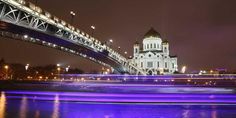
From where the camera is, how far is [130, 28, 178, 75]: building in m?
155

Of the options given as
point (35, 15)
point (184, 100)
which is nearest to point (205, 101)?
point (184, 100)

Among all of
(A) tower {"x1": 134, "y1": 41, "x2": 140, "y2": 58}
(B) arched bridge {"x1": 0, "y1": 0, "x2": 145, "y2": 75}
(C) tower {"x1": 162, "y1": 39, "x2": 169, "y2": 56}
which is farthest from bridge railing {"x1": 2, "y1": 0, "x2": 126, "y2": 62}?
(C) tower {"x1": 162, "y1": 39, "x2": 169, "y2": 56}

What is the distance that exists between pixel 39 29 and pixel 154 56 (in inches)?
4604

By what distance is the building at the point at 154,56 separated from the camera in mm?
154837

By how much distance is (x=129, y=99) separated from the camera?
28.1 m

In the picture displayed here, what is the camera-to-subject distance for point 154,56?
154875 mm

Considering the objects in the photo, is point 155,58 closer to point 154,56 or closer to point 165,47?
point 154,56

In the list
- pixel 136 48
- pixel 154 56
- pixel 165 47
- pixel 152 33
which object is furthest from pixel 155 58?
pixel 136 48

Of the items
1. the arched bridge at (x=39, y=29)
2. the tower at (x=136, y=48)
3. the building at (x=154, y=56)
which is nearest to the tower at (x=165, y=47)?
the building at (x=154, y=56)

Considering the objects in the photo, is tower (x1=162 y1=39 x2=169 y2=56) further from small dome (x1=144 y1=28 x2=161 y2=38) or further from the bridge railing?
the bridge railing

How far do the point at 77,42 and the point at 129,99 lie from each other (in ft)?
97.6

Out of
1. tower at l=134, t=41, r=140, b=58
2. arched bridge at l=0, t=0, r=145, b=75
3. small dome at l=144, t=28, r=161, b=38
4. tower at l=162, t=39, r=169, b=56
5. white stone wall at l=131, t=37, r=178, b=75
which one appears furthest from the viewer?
tower at l=134, t=41, r=140, b=58

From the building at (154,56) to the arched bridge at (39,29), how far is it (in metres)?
84.9

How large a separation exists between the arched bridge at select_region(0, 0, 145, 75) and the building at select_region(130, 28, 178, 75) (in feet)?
278
